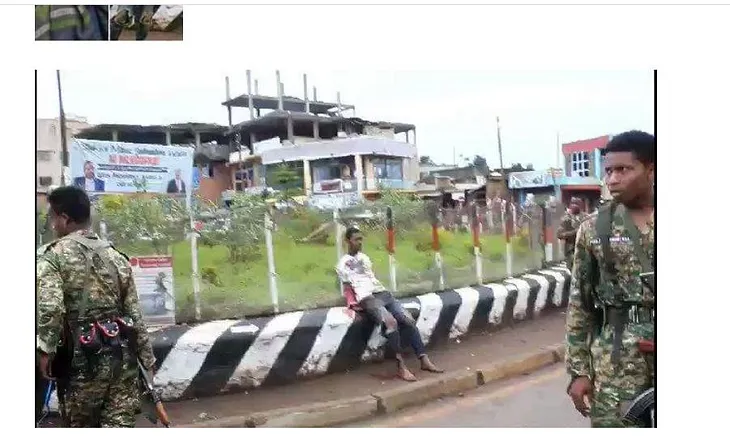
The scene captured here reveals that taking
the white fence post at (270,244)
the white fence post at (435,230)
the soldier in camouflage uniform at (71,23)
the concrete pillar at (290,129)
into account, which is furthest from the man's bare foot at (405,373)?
the soldier in camouflage uniform at (71,23)

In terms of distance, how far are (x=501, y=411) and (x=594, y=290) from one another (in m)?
0.98

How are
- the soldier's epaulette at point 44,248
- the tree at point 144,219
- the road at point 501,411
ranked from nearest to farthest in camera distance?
the soldier's epaulette at point 44,248
the tree at point 144,219
the road at point 501,411

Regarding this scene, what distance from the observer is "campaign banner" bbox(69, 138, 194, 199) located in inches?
134

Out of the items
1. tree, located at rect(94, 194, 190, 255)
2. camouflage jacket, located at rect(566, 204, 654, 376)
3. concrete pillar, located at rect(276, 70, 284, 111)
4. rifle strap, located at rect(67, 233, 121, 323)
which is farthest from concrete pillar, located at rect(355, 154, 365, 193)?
rifle strap, located at rect(67, 233, 121, 323)

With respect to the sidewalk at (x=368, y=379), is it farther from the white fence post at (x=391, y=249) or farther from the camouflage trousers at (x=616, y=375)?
the camouflage trousers at (x=616, y=375)

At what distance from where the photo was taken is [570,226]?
3762 millimetres

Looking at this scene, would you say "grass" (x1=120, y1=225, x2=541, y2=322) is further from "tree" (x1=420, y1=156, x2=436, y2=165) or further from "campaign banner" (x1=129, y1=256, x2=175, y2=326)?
"tree" (x1=420, y1=156, x2=436, y2=165)

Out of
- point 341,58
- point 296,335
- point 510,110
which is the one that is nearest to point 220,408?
point 296,335

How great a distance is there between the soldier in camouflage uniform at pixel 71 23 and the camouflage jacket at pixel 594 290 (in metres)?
2.55

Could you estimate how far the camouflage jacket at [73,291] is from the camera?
10.1 feet

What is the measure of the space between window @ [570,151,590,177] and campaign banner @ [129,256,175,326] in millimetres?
2218

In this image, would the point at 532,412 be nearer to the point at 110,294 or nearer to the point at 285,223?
the point at 285,223

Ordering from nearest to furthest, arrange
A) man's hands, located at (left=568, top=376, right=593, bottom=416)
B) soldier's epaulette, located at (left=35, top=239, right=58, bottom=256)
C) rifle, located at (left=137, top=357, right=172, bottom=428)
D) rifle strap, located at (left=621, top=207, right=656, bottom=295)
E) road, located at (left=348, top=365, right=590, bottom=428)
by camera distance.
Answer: man's hands, located at (left=568, top=376, right=593, bottom=416)
rifle strap, located at (left=621, top=207, right=656, bottom=295)
soldier's epaulette, located at (left=35, top=239, right=58, bottom=256)
rifle, located at (left=137, top=357, right=172, bottom=428)
road, located at (left=348, top=365, right=590, bottom=428)

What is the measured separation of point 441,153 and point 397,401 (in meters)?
1.36
